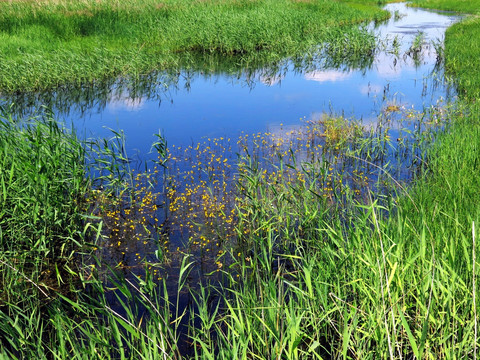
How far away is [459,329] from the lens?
2.94 meters

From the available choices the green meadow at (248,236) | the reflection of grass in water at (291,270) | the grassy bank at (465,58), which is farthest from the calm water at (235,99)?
the reflection of grass in water at (291,270)

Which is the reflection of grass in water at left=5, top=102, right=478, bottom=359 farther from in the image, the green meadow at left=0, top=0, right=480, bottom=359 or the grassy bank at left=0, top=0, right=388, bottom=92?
the grassy bank at left=0, top=0, right=388, bottom=92

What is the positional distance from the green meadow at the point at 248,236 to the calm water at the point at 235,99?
0.80m

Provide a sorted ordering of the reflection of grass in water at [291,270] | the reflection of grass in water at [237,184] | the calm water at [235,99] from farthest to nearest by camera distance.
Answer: the calm water at [235,99], the reflection of grass in water at [237,184], the reflection of grass in water at [291,270]

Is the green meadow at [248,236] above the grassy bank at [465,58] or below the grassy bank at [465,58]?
below

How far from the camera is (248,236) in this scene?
220 inches

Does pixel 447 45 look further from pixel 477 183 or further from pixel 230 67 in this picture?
pixel 477 183

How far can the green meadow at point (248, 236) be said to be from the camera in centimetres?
305

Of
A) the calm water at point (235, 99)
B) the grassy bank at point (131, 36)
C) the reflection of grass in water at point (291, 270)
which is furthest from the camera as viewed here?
the grassy bank at point (131, 36)

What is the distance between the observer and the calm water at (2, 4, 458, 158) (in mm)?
10047

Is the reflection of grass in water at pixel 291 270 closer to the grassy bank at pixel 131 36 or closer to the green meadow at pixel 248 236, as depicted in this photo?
the green meadow at pixel 248 236

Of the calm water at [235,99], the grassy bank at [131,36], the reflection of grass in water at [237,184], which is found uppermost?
the grassy bank at [131,36]

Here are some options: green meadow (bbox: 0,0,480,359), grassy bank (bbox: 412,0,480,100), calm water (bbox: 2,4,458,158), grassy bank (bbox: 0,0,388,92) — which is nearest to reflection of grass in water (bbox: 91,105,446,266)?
green meadow (bbox: 0,0,480,359)

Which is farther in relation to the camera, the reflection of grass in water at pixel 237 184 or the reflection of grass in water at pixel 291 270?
the reflection of grass in water at pixel 237 184
